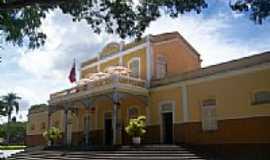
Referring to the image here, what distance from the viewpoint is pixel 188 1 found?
31.5ft

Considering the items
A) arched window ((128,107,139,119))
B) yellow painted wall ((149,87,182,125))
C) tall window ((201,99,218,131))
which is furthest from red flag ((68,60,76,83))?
tall window ((201,99,218,131))

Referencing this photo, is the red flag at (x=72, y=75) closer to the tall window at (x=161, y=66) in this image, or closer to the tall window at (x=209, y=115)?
the tall window at (x=161, y=66)

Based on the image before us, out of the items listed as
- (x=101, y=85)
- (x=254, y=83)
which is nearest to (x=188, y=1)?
(x=254, y=83)

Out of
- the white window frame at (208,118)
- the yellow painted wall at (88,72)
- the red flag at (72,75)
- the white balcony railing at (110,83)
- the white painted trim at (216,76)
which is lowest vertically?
the white window frame at (208,118)

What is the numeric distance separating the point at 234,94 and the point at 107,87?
22.2 feet

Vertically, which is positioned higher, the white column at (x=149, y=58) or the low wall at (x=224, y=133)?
the white column at (x=149, y=58)

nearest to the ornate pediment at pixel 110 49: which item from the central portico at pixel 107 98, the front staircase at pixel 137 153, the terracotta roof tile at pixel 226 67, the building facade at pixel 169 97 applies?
the building facade at pixel 169 97

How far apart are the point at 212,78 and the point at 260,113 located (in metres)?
3.09

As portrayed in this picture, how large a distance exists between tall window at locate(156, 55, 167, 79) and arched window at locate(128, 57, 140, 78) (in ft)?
4.01

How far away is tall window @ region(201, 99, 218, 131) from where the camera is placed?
1899cm

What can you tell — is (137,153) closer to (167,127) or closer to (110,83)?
(167,127)

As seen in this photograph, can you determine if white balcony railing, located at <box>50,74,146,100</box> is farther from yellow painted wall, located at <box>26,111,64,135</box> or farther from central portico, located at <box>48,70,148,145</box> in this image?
yellow painted wall, located at <box>26,111,64,135</box>

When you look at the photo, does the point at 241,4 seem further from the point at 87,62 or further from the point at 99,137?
the point at 87,62

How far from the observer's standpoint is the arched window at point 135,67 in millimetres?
24344
